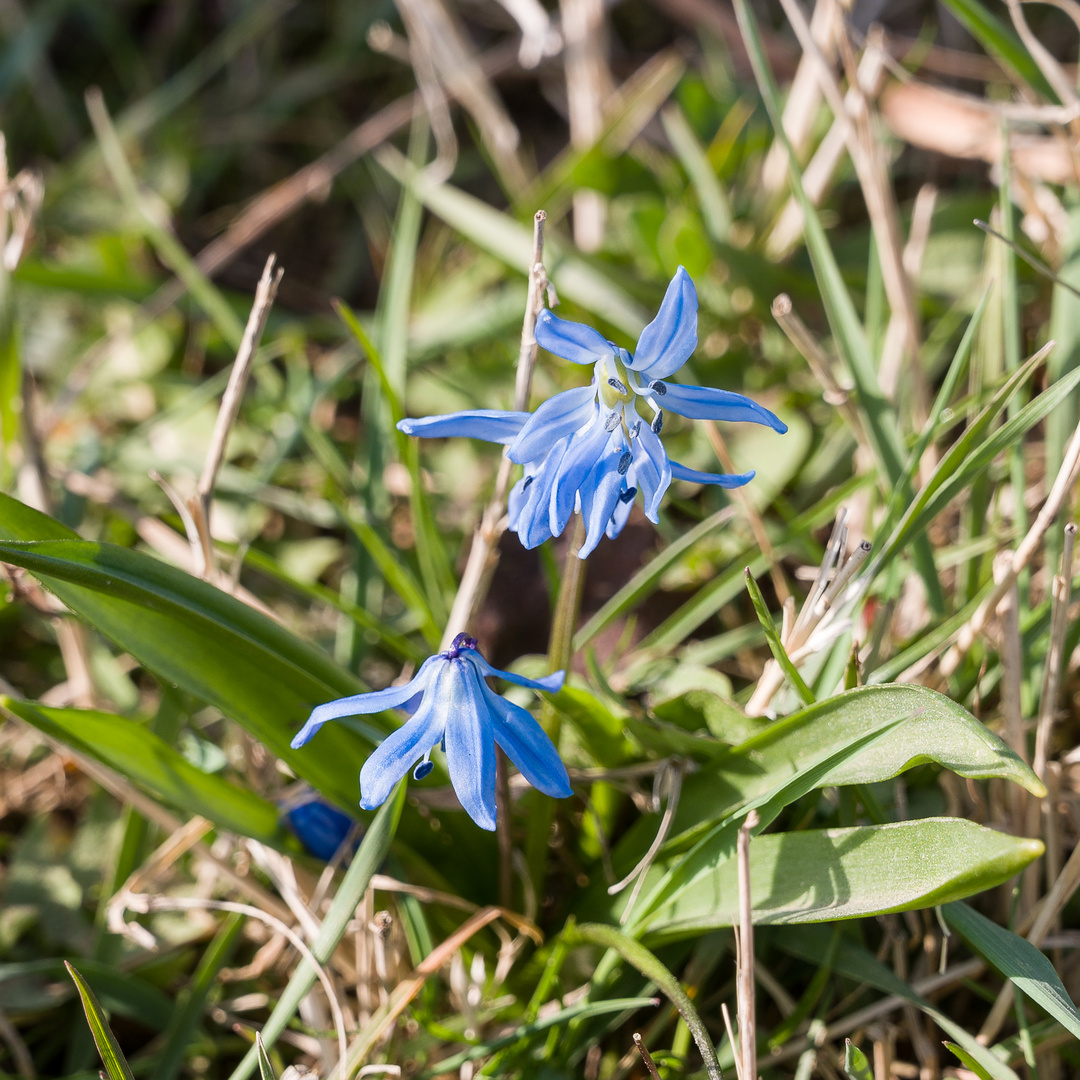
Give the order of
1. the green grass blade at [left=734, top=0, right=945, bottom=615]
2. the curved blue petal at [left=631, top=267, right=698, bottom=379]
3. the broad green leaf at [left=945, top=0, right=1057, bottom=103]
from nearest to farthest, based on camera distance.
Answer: the curved blue petal at [left=631, top=267, right=698, bottom=379], the green grass blade at [left=734, top=0, right=945, bottom=615], the broad green leaf at [left=945, top=0, right=1057, bottom=103]

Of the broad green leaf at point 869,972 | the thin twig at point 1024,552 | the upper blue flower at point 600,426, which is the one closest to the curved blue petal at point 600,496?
the upper blue flower at point 600,426

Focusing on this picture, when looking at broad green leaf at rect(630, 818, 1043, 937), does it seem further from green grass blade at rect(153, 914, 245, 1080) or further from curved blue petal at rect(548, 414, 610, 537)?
green grass blade at rect(153, 914, 245, 1080)

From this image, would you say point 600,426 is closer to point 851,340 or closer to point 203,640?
point 203,640

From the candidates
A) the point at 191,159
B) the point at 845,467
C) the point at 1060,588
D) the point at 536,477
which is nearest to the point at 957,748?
the point at 1060,588

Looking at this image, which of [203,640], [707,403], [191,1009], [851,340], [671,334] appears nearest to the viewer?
[671,334]

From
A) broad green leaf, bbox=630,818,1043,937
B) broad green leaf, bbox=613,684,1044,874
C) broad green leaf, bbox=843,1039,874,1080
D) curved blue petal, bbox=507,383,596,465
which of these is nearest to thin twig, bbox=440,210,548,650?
curved blue petal, bbox=507,383,596,465

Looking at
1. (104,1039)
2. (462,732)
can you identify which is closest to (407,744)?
(462,732)
